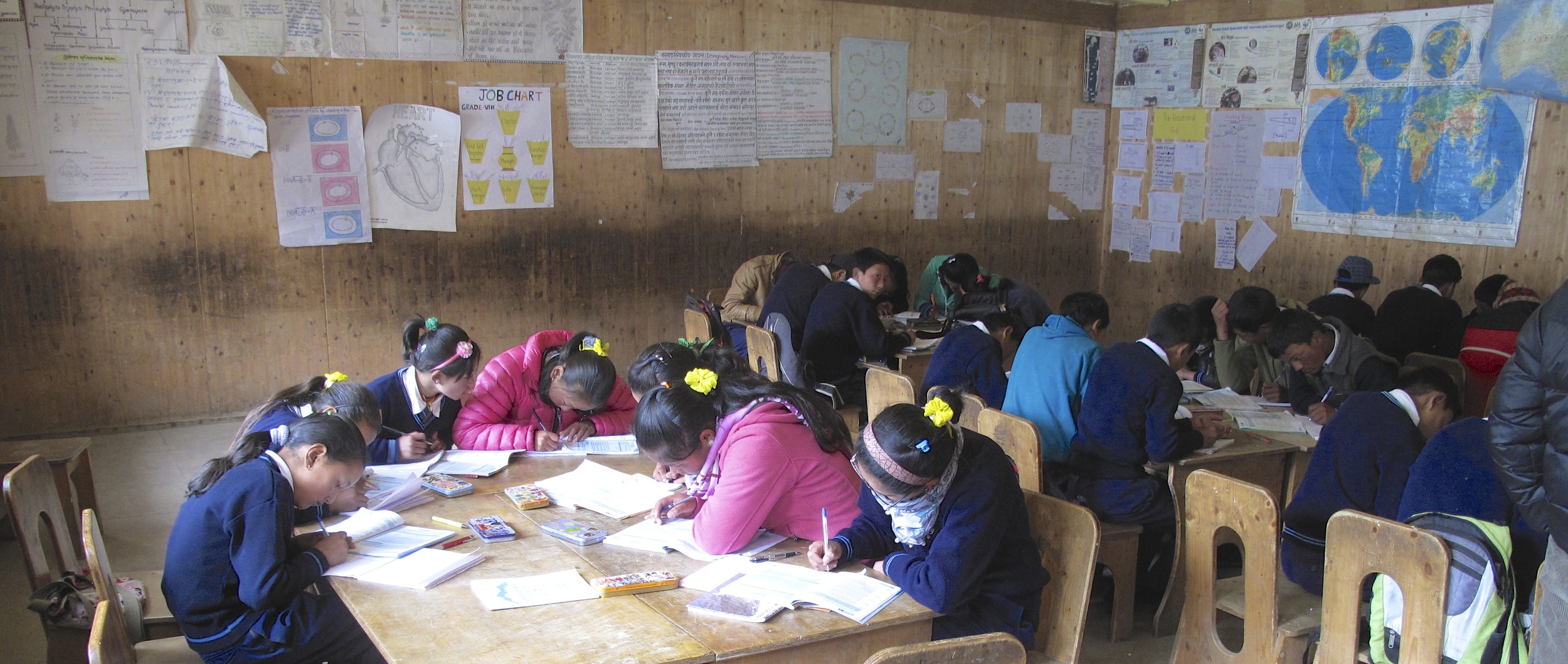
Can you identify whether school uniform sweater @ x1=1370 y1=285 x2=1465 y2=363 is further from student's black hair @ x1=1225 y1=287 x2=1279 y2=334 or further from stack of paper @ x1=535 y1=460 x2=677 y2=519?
stack of paper @ x1=535 y1=460 x2=677 y2=519

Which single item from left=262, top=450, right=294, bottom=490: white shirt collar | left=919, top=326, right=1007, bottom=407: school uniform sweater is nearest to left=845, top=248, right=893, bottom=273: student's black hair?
left=919, top=326, right=1007, bottom=407: school uniform sweater

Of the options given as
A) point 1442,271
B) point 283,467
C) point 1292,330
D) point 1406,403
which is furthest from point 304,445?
point 1442,271

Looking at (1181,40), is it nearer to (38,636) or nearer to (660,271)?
(660,271)

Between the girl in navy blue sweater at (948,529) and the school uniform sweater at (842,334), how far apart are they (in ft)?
8.90

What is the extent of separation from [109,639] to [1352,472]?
125 inches

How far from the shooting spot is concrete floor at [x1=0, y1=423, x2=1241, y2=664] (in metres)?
3.57

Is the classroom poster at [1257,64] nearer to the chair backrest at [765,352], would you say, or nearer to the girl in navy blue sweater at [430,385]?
the chair backrest at [765,352]

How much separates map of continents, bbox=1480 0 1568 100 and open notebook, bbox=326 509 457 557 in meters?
6.26

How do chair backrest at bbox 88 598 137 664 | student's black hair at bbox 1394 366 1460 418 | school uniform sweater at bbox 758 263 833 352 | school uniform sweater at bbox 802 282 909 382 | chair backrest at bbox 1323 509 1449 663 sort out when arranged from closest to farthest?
chair backrest at bbox 88 598 137 664, chair backrest at bbox 1323 509 1449 663, student's black hair at bbox 1394 366 1460 418, school uniform sweater at bbox 802 282 909 382, school uniform sweater at bbox 758 263 833 352

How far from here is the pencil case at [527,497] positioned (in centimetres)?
297

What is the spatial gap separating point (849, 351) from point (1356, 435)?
2.70 meters

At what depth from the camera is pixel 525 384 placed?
13.0 feet

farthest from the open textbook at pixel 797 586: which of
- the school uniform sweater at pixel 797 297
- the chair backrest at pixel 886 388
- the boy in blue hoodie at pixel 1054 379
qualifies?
the school uniform sweater at pixel 797 297

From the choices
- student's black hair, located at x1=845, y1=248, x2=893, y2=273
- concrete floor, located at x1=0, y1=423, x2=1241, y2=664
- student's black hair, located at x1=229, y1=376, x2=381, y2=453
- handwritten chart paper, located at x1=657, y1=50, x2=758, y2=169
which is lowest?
concrete floor, located at x1=0, y1=423, x2=1241, y2=664
